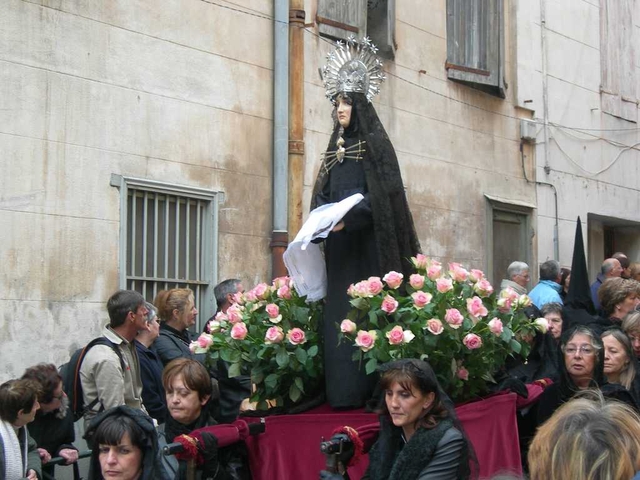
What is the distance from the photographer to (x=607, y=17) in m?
15.8

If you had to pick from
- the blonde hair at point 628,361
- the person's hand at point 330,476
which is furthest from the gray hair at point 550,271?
the person's hand at point 330,476

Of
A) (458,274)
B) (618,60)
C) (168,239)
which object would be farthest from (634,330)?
(618,60)

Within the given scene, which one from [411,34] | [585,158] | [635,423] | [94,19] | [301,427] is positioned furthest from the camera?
[585,158]

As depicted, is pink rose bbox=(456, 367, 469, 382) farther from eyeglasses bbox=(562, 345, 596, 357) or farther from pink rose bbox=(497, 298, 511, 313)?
eyeglasses bbox=(562, 345, 596, 357)

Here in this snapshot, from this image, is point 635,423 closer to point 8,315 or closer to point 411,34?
point 8,315

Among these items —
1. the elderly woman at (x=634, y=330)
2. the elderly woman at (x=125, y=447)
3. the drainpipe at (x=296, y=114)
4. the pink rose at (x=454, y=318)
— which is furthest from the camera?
the drainpipe at (x=296, y=114)

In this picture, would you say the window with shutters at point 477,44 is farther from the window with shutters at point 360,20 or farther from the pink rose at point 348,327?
the pink rose at point 348,327

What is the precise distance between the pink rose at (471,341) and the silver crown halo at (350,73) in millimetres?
1352

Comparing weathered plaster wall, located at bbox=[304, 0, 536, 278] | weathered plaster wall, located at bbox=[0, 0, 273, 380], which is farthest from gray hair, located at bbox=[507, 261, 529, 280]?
weathered plaster wall, located at bbox=[0, 0, 273, 380]

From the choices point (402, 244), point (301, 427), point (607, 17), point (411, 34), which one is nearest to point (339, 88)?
point (402, 244)

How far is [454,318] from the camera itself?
523 centimetres

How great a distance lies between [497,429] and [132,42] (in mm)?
4961

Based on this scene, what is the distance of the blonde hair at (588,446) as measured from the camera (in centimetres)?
244

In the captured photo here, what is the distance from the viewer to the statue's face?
5672 millimetres
